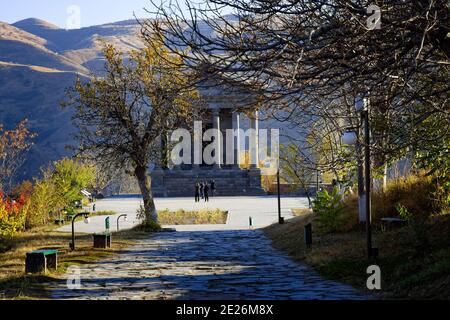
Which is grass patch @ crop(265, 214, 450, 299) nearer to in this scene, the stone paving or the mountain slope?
the stone paving

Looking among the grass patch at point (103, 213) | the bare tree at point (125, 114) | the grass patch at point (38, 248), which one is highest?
the bare tree at point (125, 114)

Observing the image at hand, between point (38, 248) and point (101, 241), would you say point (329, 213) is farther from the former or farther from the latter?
point (38, 248)

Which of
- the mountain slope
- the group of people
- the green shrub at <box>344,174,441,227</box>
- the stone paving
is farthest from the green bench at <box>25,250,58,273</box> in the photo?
the mountain slope

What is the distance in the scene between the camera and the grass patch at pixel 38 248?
11937mm

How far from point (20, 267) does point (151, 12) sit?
708cm

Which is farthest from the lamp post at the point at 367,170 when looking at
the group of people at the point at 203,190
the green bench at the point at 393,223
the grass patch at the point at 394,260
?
the group of people at the point at 203,190

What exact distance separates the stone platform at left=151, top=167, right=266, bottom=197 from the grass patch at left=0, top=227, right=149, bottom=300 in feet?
130

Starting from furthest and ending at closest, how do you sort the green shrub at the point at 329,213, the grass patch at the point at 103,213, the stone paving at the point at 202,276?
the grass patch at the point at 103,213 → the green shrub at the point at 329,213 → the stone paving at the point at 202,276

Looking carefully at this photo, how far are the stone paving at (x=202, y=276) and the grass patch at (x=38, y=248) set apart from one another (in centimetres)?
40

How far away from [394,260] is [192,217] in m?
23.9

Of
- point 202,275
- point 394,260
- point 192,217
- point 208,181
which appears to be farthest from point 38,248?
point 208,181

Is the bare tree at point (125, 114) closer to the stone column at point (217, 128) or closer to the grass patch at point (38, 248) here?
the grass patch at point (38, 248)

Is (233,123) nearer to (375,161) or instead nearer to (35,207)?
(35,207)

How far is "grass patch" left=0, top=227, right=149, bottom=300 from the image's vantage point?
11937 mm
